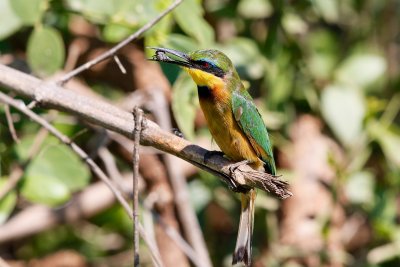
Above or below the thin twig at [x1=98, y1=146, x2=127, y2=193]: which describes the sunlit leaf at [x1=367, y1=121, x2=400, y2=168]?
above

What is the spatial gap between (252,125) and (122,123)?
1.83ft

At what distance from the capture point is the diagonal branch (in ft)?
5.29

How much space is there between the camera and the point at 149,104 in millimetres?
2566

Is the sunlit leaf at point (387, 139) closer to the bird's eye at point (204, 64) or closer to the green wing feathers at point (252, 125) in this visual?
the green wing feathers at point (252, 125)

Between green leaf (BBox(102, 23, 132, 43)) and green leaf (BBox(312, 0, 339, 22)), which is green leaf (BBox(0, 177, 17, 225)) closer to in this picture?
green leaf (BBox(102, 23, 132, 43))

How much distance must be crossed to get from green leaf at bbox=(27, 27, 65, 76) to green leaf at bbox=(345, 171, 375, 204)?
1.17 meters

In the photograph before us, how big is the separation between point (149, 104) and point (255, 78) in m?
0.44

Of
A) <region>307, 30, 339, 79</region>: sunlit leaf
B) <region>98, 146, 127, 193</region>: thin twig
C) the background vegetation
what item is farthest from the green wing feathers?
<region>307, 30, 339, 79</region>: sunlit leaf

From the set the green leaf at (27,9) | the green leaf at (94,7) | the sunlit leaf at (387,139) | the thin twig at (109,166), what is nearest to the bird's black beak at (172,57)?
the green leaf at (94,7)

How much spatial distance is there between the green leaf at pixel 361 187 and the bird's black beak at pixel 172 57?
3.27 ft

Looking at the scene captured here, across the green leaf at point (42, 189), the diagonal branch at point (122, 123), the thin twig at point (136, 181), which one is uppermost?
the green leaf at point (42, 189)

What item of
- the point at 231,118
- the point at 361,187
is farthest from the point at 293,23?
the point at 231,118

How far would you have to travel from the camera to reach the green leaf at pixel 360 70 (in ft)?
9.69

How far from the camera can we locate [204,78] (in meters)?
2.05
